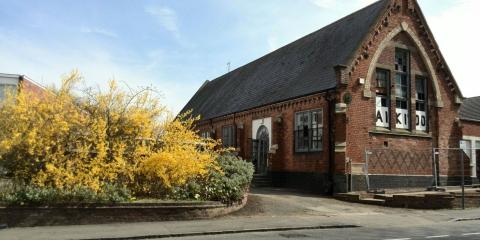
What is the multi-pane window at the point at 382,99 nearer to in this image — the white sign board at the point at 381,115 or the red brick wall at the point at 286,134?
the white sign board at the point at 381,115

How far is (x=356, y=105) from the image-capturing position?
22719 mm

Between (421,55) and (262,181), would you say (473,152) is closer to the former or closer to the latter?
(421,55)

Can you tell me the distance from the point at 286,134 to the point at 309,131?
6.91 feet

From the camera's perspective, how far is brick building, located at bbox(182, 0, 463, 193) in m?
22.5

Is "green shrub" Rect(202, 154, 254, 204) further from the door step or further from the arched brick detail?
the arched brick detail

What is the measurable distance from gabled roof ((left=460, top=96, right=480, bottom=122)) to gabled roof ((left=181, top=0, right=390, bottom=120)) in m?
8.85

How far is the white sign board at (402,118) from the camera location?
24.4 metres

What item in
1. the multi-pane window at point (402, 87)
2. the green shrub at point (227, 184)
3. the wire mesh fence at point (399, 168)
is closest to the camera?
the green shrub at point (227, 184)

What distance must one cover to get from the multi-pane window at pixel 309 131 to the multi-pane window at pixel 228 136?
7536 mm

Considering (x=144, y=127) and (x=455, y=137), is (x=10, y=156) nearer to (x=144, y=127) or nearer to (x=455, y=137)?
(x=144, y=127)

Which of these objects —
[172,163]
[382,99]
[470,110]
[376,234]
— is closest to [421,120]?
[382,99]

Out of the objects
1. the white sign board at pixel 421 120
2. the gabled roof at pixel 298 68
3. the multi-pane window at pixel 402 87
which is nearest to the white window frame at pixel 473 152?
the white sign board at pixel 421 120

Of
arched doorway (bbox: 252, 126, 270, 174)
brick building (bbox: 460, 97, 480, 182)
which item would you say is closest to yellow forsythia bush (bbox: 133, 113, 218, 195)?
arched doorway (bbox: 252, 126, 270, 174)

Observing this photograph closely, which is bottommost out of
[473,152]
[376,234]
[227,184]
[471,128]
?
[376,234]
